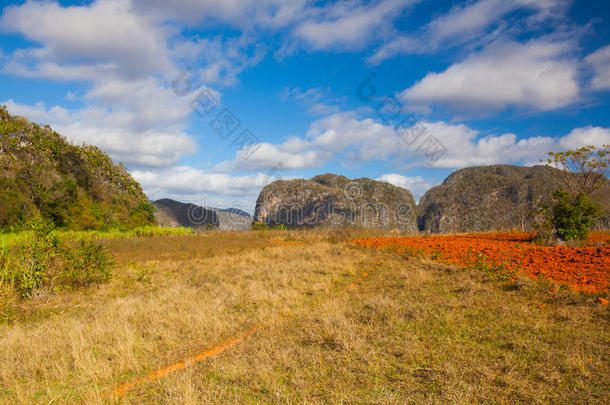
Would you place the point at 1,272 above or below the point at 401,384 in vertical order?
above

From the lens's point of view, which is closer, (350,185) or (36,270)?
(36,270)

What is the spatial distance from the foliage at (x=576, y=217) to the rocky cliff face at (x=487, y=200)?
27876 mm

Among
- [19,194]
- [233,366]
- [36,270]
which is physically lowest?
[233,366]

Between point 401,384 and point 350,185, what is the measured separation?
87.7 metres

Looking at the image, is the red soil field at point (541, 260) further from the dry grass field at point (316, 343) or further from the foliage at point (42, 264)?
the foliage at point (42, 264)

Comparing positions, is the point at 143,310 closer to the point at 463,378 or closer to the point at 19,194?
the point at 463,378

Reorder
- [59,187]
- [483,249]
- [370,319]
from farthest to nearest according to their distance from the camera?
[59,187]
[483,249]
[370,319]

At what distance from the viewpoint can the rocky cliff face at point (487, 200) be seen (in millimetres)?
45969

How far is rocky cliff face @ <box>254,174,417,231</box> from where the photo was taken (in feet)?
216

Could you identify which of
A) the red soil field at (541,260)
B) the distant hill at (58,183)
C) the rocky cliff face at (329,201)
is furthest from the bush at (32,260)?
the rocky cliff face at (329,201)

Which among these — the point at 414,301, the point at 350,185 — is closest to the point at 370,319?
the point at 414,301

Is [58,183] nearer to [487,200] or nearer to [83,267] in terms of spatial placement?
[83,267]

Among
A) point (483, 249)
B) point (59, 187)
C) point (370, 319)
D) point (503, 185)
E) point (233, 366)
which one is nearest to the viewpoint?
point (233, 366)

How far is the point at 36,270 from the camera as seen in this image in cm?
794
